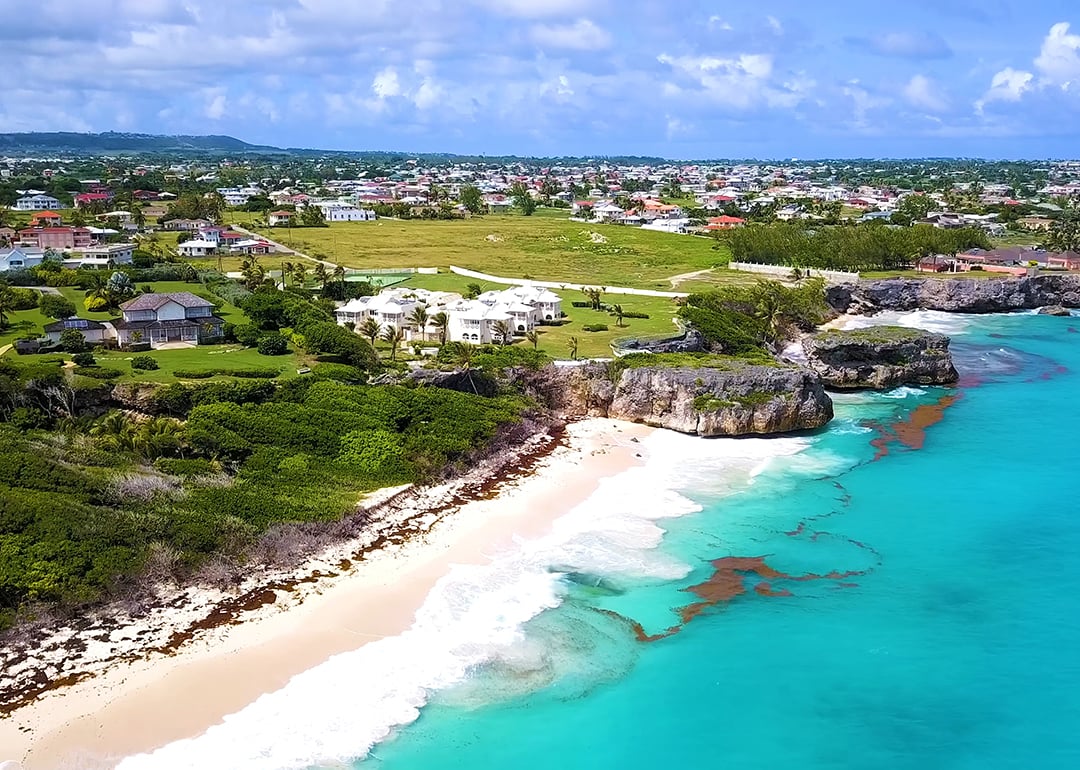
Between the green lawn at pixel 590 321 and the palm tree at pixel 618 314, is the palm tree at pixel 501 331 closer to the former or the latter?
the green lawn at pixel 590 321

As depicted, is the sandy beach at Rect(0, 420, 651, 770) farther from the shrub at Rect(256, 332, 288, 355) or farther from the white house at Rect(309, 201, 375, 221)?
the white house at Rect(309, 201, 375, 221)

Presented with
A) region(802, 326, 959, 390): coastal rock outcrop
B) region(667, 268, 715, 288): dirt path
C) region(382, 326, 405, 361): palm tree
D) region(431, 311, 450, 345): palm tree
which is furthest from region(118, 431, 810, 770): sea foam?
region(667, 268, 715, 288): dirt path

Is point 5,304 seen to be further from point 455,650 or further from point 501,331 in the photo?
point 455,650


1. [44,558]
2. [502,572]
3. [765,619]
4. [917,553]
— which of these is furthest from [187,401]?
[917,553]

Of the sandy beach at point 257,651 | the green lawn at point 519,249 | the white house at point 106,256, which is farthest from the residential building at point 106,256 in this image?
the sandy beach at point 257,651

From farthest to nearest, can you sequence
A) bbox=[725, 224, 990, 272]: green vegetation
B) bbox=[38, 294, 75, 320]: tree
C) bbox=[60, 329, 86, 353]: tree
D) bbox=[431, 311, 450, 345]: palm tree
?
bbox=[725, 224, 990, 272]: green vegetation, bbox=[431, 311, 450, 345]: palm tree, bbox=[38, 294, 75, 320]: tree, bbox=[60, 329, 86, 353]: tree
